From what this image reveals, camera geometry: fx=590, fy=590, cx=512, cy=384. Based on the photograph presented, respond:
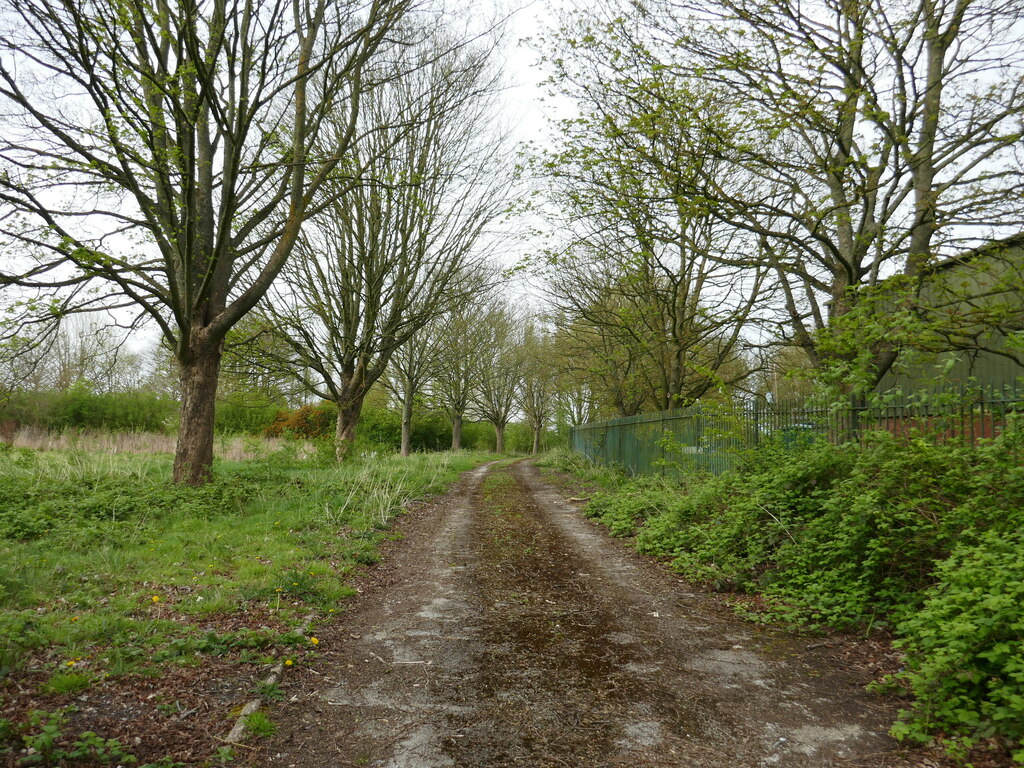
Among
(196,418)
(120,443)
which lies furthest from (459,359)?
(196,418)

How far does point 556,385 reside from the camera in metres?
33.0

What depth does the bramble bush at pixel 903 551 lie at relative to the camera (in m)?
3.23

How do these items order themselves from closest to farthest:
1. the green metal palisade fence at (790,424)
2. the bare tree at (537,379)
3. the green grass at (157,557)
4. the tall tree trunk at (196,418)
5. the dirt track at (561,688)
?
the dirt track at (561,688) < the green grass at (157,557) < the green metal palisade fence at (790,424) < the tall tree trunk at (196,418) < the bare tree at (537,379)

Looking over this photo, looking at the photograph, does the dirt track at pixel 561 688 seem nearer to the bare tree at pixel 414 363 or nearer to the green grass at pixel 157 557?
the green grass at pixel 157 557

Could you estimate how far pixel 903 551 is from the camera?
490 cm

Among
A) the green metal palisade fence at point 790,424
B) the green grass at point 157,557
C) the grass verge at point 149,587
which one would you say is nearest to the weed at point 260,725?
the grass verge at point 149,587

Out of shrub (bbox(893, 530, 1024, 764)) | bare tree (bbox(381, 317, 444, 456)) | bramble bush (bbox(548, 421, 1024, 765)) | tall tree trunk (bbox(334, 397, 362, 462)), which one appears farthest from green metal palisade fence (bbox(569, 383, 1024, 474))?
bare tree (bbox(381, 317, 444, 456))

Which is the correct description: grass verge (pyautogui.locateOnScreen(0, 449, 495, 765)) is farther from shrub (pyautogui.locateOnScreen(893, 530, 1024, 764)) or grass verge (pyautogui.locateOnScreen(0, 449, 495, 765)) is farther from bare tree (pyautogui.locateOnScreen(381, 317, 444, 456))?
bare tree (pyautogui.locateOnScreen(381, 317, 444, 456))

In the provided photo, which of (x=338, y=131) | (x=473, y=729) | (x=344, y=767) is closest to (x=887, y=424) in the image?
(x=473, y=729)

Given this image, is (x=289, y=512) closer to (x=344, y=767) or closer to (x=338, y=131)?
(x=344, y=767)

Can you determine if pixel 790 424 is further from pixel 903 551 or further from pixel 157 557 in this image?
pixel 157 557

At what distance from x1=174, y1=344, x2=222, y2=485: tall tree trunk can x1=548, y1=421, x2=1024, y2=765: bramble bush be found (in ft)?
23.8

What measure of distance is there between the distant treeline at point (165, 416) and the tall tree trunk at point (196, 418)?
Answer: 7094 mm

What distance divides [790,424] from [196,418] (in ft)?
32.4
